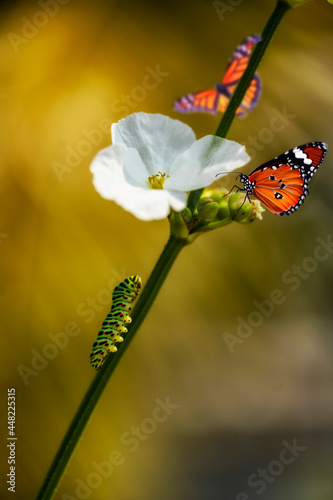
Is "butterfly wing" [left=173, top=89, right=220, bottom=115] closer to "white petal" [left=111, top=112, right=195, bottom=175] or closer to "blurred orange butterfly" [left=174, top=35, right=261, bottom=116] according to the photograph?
"blurred orange butterfly" [left=174, top=35, right=261, bottom=116]

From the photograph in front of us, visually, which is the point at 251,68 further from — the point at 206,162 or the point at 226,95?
the point at 226,95

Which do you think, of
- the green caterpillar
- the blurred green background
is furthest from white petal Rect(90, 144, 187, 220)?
the blurred green background

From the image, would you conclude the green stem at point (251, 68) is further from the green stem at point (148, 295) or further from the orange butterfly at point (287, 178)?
the orange butterfly at point (287, 178)

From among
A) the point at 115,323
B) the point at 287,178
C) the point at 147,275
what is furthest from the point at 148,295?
the point at 147,275

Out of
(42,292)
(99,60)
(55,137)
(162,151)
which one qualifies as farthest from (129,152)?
(99,60)

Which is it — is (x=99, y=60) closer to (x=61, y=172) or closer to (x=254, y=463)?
(x=61, y=172)
